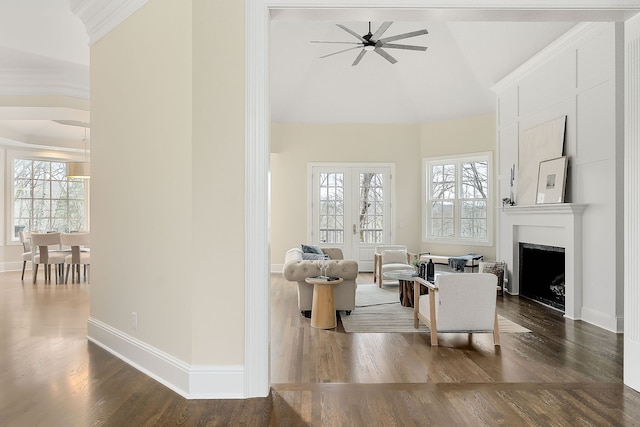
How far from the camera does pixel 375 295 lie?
702cm

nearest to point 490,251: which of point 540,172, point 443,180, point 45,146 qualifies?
point 443,180

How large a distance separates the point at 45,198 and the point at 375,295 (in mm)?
8583

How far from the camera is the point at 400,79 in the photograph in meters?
9.21

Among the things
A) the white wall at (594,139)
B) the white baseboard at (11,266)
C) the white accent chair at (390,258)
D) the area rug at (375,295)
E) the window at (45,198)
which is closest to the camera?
the white wall at (594,139)

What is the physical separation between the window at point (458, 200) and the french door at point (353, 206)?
0.91m

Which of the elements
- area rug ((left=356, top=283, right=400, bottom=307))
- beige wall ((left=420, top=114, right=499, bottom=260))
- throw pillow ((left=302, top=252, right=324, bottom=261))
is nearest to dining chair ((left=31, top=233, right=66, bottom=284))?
throw pillow ((left=302, top=252, right=324, bottom=261))

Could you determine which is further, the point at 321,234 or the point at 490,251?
the point at 321,234

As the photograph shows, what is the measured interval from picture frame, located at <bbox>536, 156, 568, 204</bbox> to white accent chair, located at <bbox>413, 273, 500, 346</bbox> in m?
2.28

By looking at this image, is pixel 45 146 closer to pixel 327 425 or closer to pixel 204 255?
pixel 204 255

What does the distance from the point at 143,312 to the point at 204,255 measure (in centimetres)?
96

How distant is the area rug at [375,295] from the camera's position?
21.2 ft

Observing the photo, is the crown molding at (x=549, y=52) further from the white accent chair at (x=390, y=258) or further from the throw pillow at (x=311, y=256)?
the throw pillow at (x=311, y=256)

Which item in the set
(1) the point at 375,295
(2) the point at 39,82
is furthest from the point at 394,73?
(2) the point at 39,82

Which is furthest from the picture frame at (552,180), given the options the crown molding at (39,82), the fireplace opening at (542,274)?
the crown molding at (39,82)
